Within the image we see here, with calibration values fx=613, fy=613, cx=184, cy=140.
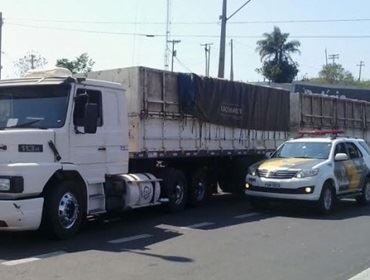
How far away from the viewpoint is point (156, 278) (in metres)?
7.53

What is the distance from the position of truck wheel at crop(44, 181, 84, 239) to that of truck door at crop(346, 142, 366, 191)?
7546 mm

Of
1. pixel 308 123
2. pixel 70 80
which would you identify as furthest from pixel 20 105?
pixel 308 123

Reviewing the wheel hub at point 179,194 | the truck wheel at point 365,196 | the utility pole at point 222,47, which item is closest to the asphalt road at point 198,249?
the wheel hub at point 179,194

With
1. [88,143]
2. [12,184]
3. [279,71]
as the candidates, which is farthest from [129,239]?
[279,71]

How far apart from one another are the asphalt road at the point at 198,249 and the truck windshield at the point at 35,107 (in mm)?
1899

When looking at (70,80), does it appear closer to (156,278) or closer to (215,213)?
(156,278)

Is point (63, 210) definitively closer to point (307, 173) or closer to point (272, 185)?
point (272, 185)

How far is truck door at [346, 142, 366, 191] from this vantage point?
598 inches

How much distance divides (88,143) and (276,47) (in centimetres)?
7994

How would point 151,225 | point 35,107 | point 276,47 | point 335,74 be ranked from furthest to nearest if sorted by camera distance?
point 335,74 → point 276,47 → point 151,225 → point 35,107

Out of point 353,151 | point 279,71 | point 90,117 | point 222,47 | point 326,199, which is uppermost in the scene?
point 279,71

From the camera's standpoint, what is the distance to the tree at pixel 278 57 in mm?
87500

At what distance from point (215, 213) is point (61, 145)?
16.0ft

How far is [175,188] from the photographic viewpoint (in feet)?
44.9
